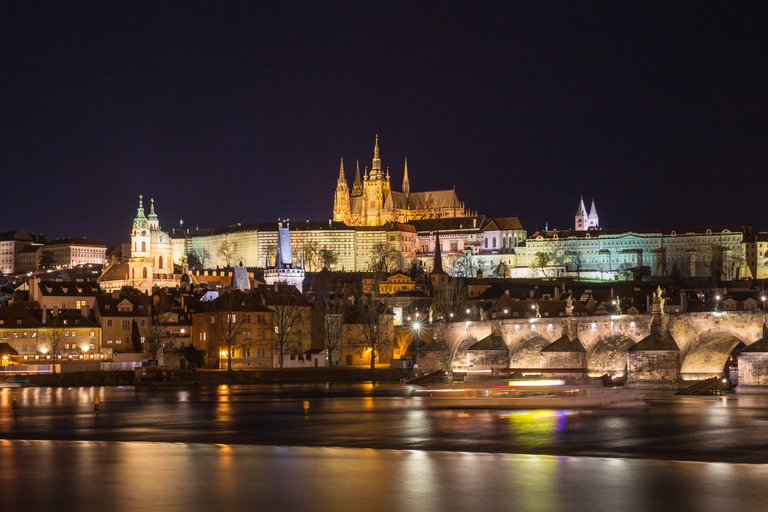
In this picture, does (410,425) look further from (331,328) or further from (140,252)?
(140,252)

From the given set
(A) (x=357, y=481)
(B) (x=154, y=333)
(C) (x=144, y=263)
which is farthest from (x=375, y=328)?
(C) (x=144, y=263)

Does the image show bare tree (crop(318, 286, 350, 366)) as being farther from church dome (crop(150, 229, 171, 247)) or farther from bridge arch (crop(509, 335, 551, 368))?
church dome (crop(150, 229, 171, 247))

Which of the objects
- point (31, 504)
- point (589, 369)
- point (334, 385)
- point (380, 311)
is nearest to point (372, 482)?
point (31, 504)

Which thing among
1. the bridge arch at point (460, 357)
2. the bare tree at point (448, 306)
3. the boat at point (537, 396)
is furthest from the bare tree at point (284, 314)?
the boat at point (537, 396)

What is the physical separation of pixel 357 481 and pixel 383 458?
12.4 ft

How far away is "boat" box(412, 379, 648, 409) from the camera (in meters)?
41.5

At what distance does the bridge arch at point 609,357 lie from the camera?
57188 millimetres

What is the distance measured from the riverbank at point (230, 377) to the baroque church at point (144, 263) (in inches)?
2618

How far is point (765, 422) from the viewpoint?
3294 cm

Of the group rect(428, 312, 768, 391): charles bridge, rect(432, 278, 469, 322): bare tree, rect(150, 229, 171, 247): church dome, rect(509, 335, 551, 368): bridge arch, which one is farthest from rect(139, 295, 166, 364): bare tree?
rect(150, 229, 171, 247): church dome

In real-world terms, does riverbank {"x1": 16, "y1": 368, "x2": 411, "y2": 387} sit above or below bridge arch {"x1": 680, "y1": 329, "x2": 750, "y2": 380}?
below

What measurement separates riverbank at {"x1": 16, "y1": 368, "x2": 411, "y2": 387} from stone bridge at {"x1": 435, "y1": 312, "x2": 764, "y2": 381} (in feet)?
24.0

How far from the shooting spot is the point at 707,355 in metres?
53.4

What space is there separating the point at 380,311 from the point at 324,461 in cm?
6365
